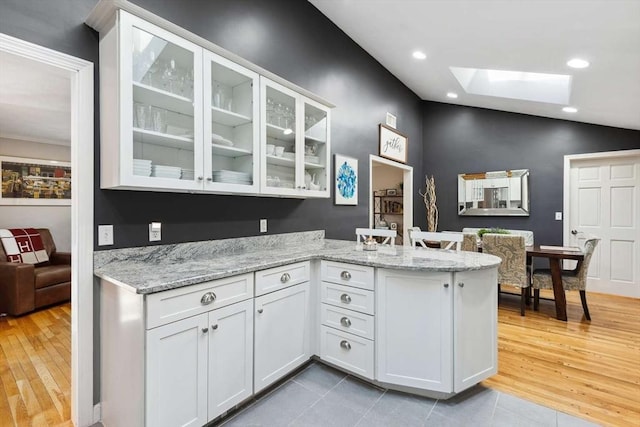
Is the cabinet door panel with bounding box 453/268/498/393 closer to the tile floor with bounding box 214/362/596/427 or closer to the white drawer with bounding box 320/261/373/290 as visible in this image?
the tile floor with bounding box 214/362/596/427

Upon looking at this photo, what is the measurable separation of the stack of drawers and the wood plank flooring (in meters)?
0.95

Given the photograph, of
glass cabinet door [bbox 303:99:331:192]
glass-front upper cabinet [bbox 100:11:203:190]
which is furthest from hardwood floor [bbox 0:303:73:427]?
glass cabinet door [bbox 303:99:331:192]

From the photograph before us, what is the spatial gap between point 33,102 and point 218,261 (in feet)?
10.6

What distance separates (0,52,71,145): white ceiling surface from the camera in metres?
2.65

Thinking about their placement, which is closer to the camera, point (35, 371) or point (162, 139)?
point (162, 139)

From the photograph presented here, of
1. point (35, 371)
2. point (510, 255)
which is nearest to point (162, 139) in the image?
point (35, 371)

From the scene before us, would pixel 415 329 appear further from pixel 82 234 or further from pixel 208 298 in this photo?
pixel 82 234

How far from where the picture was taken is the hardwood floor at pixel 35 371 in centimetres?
190

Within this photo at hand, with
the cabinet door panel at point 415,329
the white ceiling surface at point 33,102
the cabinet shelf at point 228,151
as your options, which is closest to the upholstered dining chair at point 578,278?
the cabinet door panel at point 415,329

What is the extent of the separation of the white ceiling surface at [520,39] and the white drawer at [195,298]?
2.77 meters

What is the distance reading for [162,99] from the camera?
1892 millimetres

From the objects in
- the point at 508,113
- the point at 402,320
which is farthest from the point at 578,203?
the point at 402,320

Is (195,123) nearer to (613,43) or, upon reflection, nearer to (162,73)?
(162,73)

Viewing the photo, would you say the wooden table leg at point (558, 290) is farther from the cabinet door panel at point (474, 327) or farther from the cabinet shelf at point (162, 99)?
the cabinet shelf at point (162, 99)
